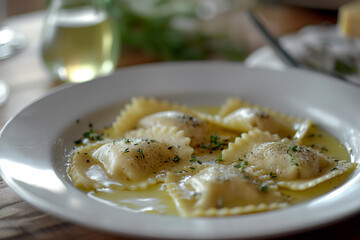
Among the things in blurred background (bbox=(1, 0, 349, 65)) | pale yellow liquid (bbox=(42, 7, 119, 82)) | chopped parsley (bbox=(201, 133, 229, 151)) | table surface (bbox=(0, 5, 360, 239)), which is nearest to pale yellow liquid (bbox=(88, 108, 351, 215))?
table surface (bbox=(0, 5, 360, 239))

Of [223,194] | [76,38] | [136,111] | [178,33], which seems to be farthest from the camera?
[178,33]

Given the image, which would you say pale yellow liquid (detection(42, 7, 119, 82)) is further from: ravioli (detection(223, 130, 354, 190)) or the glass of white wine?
ravioli (detection(223, 130, 354, 190))

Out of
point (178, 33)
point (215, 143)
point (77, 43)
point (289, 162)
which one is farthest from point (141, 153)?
point (178, 33)

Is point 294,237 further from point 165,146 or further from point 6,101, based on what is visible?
point 6,101

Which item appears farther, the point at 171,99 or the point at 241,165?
the point at 171,99

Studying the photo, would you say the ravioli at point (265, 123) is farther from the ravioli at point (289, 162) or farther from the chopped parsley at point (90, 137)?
the chopped parsley at point (90, 137)

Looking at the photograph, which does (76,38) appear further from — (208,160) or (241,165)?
(241,165)

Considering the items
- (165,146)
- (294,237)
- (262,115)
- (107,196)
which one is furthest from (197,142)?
(294,237)

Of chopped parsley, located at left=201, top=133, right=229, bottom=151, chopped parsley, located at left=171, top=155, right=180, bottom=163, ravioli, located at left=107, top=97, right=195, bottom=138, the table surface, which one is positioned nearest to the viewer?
the table surface
